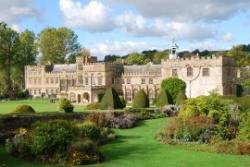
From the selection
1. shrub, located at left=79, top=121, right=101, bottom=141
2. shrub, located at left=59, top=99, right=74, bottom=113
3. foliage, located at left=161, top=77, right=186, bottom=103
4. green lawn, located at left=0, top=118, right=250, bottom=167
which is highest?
foliage, located at left=161, top=77, right=186, bottom=103

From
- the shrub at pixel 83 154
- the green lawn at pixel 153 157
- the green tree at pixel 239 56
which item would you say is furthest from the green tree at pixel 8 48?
the shrub at pixel 83 154

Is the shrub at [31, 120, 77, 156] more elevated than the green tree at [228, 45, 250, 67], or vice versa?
the green tree at [228, 45, 250, 67]

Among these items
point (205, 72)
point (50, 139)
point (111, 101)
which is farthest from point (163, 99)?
point (50, 139)

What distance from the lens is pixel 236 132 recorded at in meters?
21.7

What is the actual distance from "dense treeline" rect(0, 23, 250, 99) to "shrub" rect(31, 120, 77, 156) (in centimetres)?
6108

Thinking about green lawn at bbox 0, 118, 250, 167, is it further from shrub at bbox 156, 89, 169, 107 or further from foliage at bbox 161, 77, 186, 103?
foliage at bbox 161, 77, 186, 103

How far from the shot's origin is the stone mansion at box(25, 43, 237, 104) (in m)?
55.1

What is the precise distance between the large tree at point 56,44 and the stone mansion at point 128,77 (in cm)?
501

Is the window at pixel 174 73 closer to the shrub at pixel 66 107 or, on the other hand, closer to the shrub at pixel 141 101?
the shrub at pixel 141 101

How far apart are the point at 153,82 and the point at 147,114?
33365mm

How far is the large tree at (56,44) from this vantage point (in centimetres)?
8769

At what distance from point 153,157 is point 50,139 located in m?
3.97

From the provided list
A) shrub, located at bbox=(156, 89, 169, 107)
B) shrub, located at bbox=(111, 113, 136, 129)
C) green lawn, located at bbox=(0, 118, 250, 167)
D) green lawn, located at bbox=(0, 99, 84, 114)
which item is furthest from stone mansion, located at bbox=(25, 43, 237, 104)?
green lawn, located at bbox=(0, 118, 250, 167)

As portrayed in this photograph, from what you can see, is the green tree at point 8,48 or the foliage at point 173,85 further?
the green tree at point 8,48
